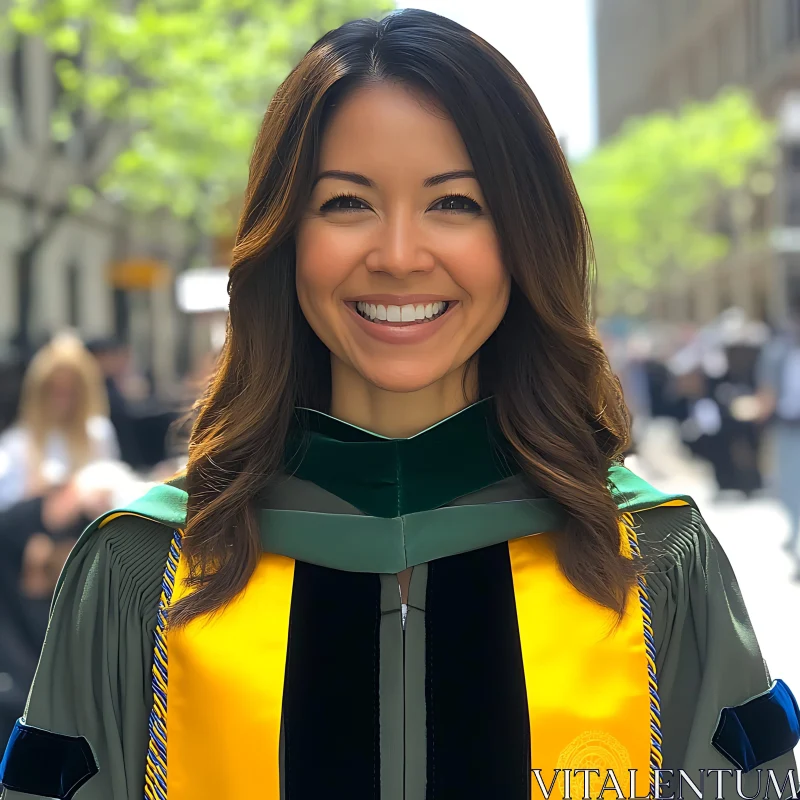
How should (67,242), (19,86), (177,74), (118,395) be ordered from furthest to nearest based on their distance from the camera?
(67,242) < (19,86) < (177,74) < (118,395)

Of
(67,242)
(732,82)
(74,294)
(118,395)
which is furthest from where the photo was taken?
(732,82)

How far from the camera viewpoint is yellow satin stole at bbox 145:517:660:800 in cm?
182

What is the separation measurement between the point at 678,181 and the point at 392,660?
42.7 meters

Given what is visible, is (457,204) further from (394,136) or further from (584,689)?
(584,689)

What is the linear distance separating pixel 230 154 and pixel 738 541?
9.83 m

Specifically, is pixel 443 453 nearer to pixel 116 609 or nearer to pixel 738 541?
pixel 116 609

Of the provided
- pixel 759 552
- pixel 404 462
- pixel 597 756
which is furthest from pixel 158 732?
pixel 759 552

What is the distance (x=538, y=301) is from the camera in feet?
6.28

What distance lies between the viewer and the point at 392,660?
1863 mm

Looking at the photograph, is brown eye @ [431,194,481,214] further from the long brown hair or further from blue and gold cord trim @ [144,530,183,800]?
blue and gold cord trim @ [144,530,183,800]

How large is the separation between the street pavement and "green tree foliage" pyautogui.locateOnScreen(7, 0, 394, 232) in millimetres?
5953

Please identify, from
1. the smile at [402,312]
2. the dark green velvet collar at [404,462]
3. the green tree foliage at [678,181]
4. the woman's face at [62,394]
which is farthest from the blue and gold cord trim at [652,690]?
the green tree foliage at [678,181]

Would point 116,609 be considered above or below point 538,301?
below

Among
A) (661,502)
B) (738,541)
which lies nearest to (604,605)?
(661,502)
